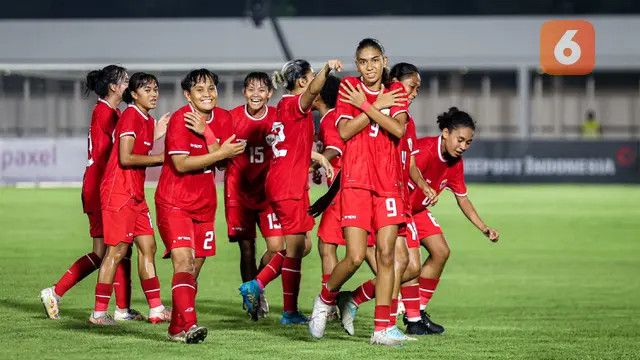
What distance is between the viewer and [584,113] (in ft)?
183

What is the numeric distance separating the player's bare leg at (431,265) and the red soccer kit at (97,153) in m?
2.68

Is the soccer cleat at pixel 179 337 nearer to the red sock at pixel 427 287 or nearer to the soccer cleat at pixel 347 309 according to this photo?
the soccer cleat at pixel 347 309

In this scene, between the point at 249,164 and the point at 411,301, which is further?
the point at 249,164

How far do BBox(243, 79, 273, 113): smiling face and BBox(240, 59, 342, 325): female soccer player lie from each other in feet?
1.37

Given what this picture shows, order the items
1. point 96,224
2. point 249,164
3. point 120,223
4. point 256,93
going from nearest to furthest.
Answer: point 120,223, point 96,224, point 256,93, point 249,164

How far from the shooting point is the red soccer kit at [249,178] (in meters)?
12.5

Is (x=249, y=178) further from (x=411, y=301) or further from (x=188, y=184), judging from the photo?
(x=411, y=301)

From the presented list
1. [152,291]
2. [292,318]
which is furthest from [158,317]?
[292,318]

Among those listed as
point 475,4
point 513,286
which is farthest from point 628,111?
point 513,286

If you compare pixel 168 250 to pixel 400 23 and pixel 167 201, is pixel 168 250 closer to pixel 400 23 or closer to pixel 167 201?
pixel 167 201

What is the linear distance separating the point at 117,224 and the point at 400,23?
151 feet

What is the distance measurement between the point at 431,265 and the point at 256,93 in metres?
2.14

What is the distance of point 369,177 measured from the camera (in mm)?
10312

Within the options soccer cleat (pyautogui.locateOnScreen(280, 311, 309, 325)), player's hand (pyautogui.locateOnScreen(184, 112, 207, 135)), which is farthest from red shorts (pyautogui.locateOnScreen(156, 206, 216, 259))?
soccer cleat (pyautogui.locateOnScreen(280, 311, 309, 325))
